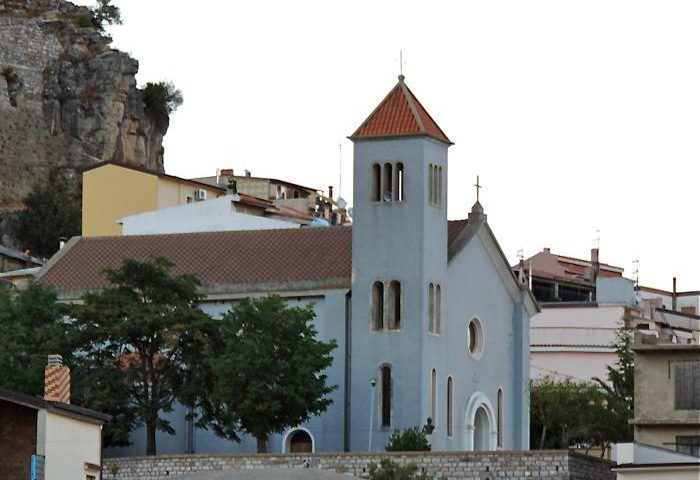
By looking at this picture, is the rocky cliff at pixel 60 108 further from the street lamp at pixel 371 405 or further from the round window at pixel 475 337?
the street lamp at pixel 371 405

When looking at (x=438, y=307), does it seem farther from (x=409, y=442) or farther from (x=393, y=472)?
(x=393, y=472)

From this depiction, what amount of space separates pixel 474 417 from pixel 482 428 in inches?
49.5

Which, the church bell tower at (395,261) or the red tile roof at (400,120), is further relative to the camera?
the red tile roof at (400,120)

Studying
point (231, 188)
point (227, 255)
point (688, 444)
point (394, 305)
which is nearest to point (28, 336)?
point (227, 255)

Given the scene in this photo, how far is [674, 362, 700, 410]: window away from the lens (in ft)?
242

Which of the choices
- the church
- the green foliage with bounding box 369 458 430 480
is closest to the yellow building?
the church

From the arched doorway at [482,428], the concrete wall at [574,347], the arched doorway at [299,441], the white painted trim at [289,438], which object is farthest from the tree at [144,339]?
the concrete wall at [574,347]

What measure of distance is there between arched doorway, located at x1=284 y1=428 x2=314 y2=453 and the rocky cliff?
5849cm

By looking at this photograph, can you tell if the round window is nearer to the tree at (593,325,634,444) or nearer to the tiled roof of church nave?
the tiled roof of church nave

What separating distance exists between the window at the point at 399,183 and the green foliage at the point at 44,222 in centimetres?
4920

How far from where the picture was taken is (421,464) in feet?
257

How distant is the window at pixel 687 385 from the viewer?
7369cm

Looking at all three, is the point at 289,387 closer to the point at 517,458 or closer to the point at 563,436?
the point at 517,458

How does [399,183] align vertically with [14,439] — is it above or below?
above
